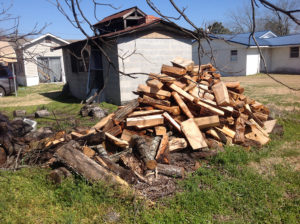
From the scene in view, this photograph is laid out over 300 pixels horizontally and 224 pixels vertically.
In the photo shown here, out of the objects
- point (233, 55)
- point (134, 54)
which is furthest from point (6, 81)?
point (233, 55)

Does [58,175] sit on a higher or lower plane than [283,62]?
lower

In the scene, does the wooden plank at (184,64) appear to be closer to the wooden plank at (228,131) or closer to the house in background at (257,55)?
the wooden plank at (228,131)

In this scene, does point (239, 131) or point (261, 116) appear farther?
point (261, 116)

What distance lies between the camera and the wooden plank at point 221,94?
19.8ft

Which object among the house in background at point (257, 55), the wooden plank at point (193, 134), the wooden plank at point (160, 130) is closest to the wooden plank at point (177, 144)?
the wooden plank at point (193, 134)

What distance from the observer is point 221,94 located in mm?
6254

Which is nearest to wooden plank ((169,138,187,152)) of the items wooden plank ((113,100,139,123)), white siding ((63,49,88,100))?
wooden plank ((113,100,139,123))

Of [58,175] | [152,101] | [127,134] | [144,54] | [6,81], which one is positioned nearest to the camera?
[58,175]

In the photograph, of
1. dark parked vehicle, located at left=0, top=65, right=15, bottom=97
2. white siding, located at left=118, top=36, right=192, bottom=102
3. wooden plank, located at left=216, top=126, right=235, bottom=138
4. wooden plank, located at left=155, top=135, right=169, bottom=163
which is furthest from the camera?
dark parked vehicle, located at left=0, top=65, right=15, bottom=97

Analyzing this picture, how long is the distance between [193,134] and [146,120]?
101 centimetres

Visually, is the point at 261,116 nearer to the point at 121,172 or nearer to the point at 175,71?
the point at 175,71

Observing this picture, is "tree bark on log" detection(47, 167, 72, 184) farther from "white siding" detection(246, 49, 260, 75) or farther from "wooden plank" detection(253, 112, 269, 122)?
"white siding" detection(246, 49, 260, 75)

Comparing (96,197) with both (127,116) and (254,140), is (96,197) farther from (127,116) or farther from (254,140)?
(254,140)

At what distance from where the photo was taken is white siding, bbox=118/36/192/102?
11570mm
